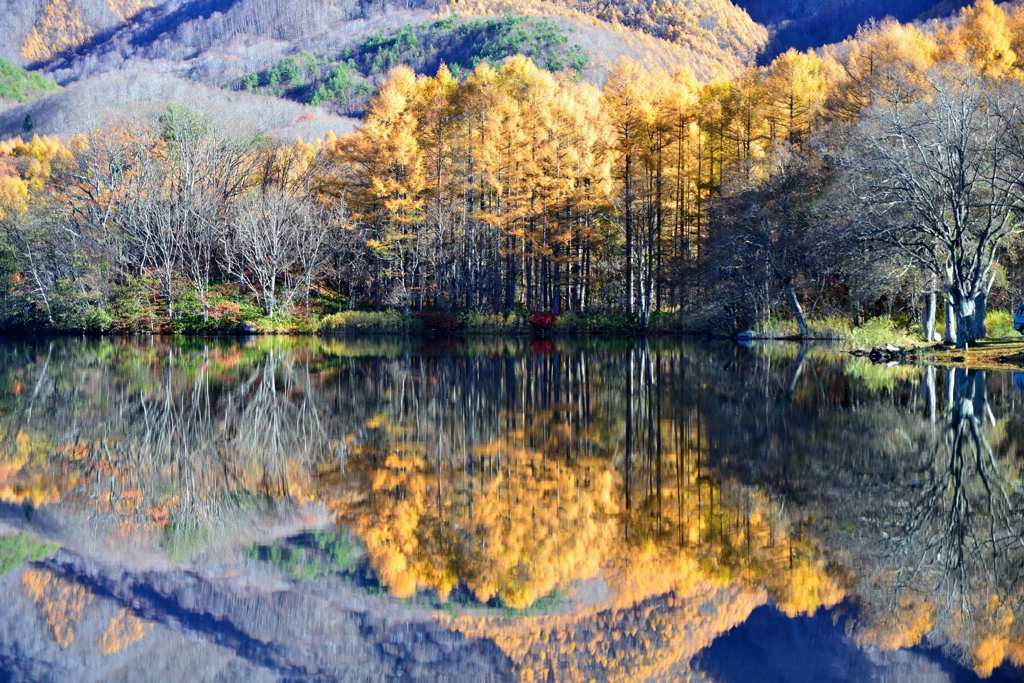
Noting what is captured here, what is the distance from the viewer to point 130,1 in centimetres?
18962

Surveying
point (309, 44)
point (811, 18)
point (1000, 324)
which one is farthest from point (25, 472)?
point (811, 18)

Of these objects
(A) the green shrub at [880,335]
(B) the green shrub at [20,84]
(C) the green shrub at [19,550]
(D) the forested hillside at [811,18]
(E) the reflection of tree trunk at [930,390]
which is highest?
(D) the forested hillside at [811,18]

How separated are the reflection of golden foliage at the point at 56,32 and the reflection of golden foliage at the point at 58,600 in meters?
195

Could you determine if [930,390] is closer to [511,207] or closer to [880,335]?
[880,335]

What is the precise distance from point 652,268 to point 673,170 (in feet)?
16.8

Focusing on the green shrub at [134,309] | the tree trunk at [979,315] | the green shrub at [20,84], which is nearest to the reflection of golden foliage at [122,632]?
the tree trunk at [979,315]

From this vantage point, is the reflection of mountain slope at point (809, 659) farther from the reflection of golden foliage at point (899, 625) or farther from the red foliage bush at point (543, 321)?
the red foliage bush at point (543, 321)

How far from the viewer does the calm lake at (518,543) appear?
5547 mm

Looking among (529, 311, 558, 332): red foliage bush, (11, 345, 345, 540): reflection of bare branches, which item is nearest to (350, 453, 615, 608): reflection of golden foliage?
(11, 345, 345, 540): reflection of bare branches

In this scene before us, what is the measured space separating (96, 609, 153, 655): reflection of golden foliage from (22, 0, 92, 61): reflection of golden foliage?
19563 cm

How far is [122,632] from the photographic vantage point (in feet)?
19.5

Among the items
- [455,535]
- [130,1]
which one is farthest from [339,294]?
[130,1]

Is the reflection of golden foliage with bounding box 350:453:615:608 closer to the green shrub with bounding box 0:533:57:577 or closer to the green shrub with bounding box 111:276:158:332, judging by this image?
the green shrub with bounding box 0:533:57:577

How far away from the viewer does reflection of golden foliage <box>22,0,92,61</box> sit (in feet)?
573
